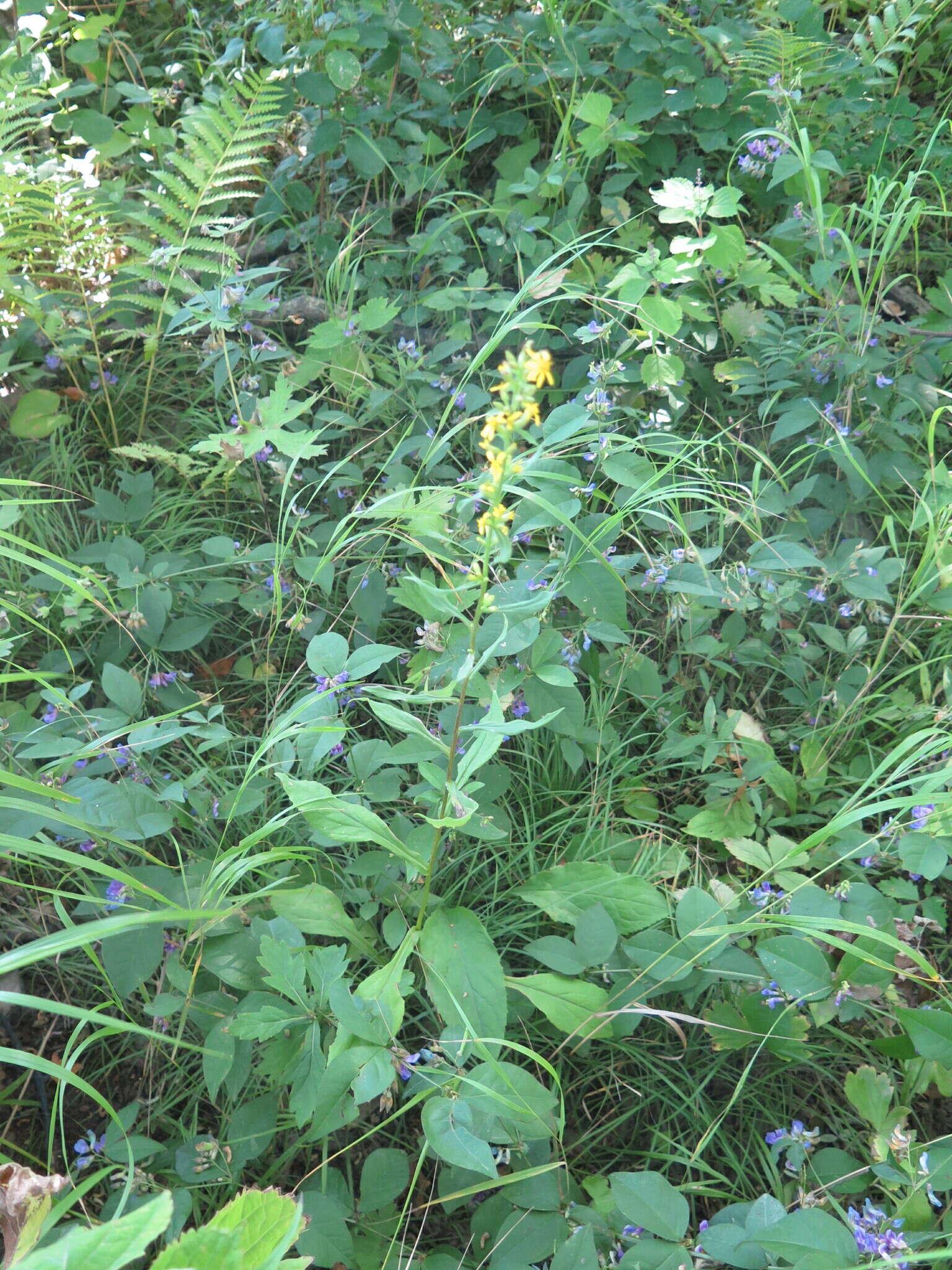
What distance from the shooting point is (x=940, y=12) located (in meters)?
2.99

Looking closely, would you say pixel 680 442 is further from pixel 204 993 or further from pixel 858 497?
pixel 204 993

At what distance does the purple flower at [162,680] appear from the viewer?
1950 mm

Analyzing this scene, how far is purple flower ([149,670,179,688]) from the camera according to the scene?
76.8 inches

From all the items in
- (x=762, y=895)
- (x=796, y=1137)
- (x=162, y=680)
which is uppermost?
(x=162, y=680)

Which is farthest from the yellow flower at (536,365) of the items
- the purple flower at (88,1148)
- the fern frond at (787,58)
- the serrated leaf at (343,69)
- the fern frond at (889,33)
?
the fern frond at (889,33)

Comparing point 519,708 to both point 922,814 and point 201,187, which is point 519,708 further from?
point 201,187

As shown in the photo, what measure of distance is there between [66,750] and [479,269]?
5.36 ft

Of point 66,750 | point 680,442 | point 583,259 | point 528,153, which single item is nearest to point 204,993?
point 66,750

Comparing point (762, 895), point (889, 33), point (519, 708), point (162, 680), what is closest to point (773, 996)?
point (762, 895)

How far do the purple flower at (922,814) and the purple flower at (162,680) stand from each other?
5.05ft

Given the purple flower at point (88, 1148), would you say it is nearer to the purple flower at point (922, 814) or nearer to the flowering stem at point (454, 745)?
the flowering stem at point (454, 745)

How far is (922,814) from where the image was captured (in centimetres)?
168

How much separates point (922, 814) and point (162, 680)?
1.60 metres

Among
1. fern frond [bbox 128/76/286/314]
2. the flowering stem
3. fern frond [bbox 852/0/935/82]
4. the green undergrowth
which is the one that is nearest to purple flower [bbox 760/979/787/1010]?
the green undergrowth
